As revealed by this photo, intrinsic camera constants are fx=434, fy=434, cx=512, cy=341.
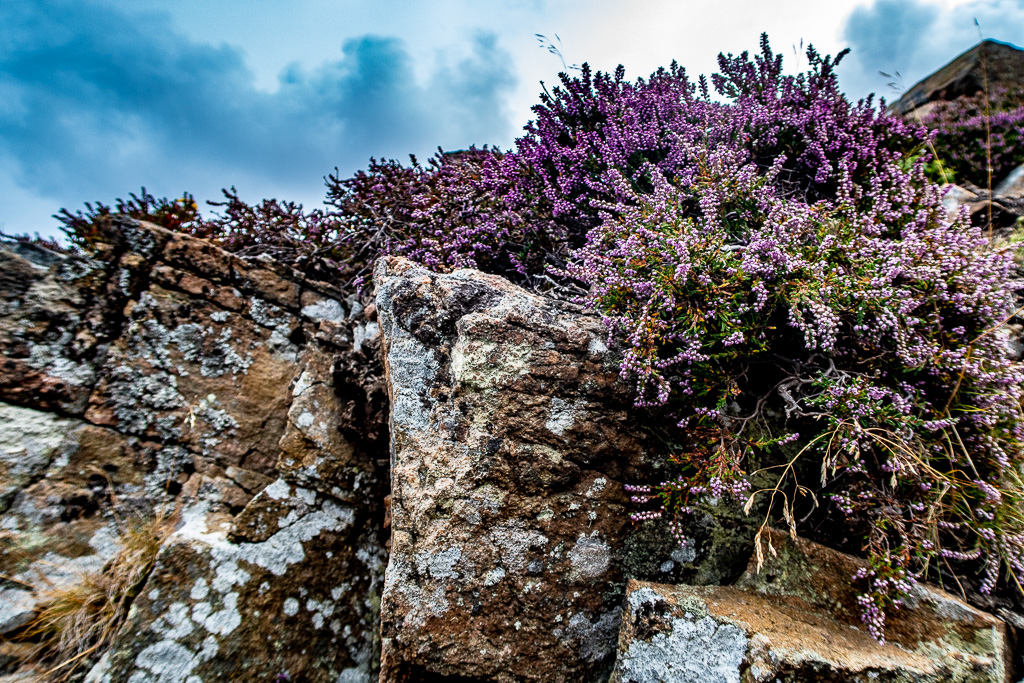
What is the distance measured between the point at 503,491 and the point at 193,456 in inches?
98.2

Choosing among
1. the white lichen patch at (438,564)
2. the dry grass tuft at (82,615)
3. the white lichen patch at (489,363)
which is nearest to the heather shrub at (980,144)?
the white lichen patch at (489,363)

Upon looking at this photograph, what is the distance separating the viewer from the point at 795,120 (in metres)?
4.29

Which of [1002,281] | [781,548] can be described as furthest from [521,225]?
[1002,281]

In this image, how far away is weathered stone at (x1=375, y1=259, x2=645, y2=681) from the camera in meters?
2.28

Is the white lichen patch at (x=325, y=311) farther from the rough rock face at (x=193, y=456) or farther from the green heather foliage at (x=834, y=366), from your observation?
the green heather foliage at (x=834, y=366)

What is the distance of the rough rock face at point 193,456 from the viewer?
2689 mm

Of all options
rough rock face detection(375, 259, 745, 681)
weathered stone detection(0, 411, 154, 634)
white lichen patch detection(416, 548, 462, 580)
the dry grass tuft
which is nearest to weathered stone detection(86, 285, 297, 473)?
weathered stone detection(0, 411, 154, 634)

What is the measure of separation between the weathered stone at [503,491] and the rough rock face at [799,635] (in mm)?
334

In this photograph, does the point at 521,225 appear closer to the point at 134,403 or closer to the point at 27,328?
the point at 134,403

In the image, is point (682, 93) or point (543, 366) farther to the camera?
point (682, 93)

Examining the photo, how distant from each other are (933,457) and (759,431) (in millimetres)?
839

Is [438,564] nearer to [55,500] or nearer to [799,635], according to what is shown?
[799,635]

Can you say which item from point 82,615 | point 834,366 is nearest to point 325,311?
point 82,615

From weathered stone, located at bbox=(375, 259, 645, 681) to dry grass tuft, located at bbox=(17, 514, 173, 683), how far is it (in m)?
1.74
